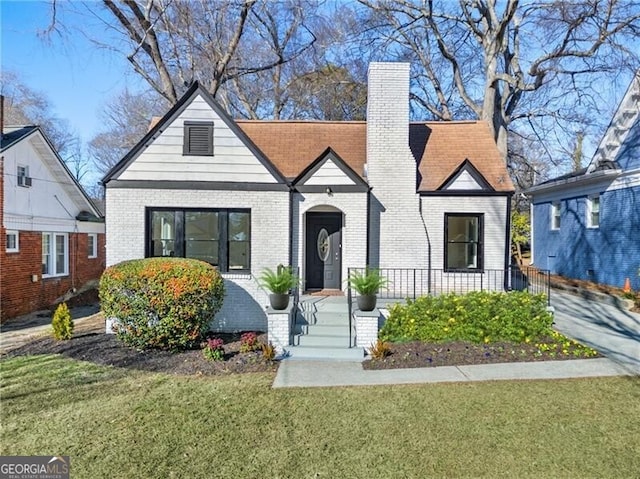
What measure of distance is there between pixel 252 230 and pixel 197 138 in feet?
8.69

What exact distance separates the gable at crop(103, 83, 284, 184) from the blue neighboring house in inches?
458

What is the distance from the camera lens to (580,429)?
15.5ft

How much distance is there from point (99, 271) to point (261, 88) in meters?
14.3

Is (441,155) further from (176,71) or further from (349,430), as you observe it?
(176,71)

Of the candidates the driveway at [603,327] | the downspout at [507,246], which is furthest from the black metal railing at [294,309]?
the driveway at [603,327]

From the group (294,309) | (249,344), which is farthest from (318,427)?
(294,309)

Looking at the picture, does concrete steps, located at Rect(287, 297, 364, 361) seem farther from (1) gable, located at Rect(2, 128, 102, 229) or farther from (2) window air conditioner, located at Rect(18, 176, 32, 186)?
(2) window air conditioner, located at Rect(18, 176, 32, 186)

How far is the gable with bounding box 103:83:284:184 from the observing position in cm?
975

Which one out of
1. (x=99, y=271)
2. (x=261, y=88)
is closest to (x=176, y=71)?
(x=261, y=88)

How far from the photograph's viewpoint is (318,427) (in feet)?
15.9

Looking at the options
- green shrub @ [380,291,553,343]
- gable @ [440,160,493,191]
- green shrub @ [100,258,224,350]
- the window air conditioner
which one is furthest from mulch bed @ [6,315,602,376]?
the window air conditioner

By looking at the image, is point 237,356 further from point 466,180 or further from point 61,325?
point 466,180

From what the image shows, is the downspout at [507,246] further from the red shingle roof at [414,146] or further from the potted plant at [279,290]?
the potted plant at [279,290]

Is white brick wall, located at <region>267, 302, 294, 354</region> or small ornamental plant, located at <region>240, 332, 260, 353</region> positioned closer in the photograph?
small ornamental plant, located at <region>240, 332, 260, 353</region>
